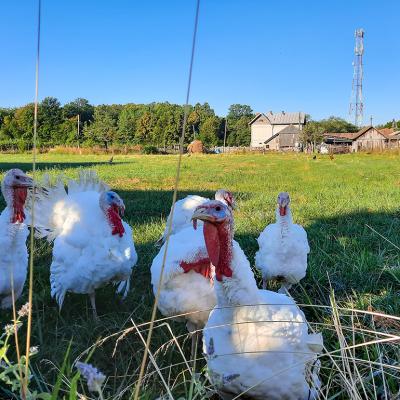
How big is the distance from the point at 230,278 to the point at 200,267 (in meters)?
0.74

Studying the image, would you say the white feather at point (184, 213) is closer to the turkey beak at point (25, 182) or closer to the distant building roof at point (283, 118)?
the turkey beak at point (25, 182)

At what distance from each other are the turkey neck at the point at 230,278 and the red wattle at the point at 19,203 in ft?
5.96

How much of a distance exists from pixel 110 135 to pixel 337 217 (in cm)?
5832

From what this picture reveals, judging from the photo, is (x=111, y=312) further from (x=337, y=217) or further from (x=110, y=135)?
(x=110, y=135)

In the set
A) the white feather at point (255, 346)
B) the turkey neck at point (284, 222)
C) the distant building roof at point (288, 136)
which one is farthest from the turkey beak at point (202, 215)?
the distant building roof at point (288, 136)

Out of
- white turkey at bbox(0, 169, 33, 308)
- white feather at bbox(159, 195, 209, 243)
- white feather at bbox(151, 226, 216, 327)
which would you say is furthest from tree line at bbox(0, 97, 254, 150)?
white feather at bbox(151, 226, 216, 327)

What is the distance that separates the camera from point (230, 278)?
6.81 feet

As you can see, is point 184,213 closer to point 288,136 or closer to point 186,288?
point 186,288

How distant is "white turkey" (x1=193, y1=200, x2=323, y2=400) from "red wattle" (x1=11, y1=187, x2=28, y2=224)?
176 centimetres

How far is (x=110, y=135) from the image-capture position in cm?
6212

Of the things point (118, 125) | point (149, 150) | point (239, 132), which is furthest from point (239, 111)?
point (149, 150)

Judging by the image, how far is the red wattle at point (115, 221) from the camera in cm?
345

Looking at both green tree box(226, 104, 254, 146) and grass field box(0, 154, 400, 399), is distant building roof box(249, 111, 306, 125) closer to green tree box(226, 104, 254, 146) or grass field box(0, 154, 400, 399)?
green tree box(226, 104, 254, 146)

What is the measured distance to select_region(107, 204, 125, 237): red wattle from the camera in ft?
11.3
